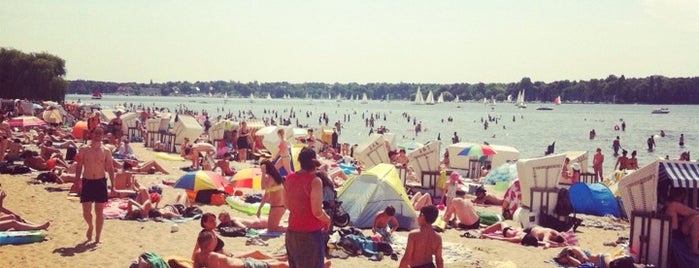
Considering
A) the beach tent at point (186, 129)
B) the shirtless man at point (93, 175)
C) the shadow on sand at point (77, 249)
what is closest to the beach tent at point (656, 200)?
the shirtless man at point (93, 175)

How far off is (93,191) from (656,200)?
274 inches

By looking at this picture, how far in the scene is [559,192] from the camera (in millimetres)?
10727

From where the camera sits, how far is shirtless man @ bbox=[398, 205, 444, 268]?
5590 millimetres

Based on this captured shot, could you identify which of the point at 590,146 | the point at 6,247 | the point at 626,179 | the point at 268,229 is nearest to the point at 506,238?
the point at 626,179

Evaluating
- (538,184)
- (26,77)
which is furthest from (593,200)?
(26,77)

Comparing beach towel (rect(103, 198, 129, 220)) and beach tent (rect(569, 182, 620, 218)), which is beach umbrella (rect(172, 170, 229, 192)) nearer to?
beach towel (rect(103, 198, 129, 220))

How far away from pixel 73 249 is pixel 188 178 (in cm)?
421

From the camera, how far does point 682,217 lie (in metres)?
7.61

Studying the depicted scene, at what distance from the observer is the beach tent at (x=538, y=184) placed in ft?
35.3

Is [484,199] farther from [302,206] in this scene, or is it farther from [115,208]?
[302,206]

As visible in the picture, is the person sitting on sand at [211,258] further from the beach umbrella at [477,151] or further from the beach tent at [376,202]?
the beach umbrella at [477,151]

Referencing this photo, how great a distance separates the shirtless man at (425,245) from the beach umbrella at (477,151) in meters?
15.3

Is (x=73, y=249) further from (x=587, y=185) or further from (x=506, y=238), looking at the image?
(x=587, y=185)

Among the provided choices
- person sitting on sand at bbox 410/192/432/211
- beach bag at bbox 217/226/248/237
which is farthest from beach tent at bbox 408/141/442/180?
beach bag at bbox 217/226/248/237
